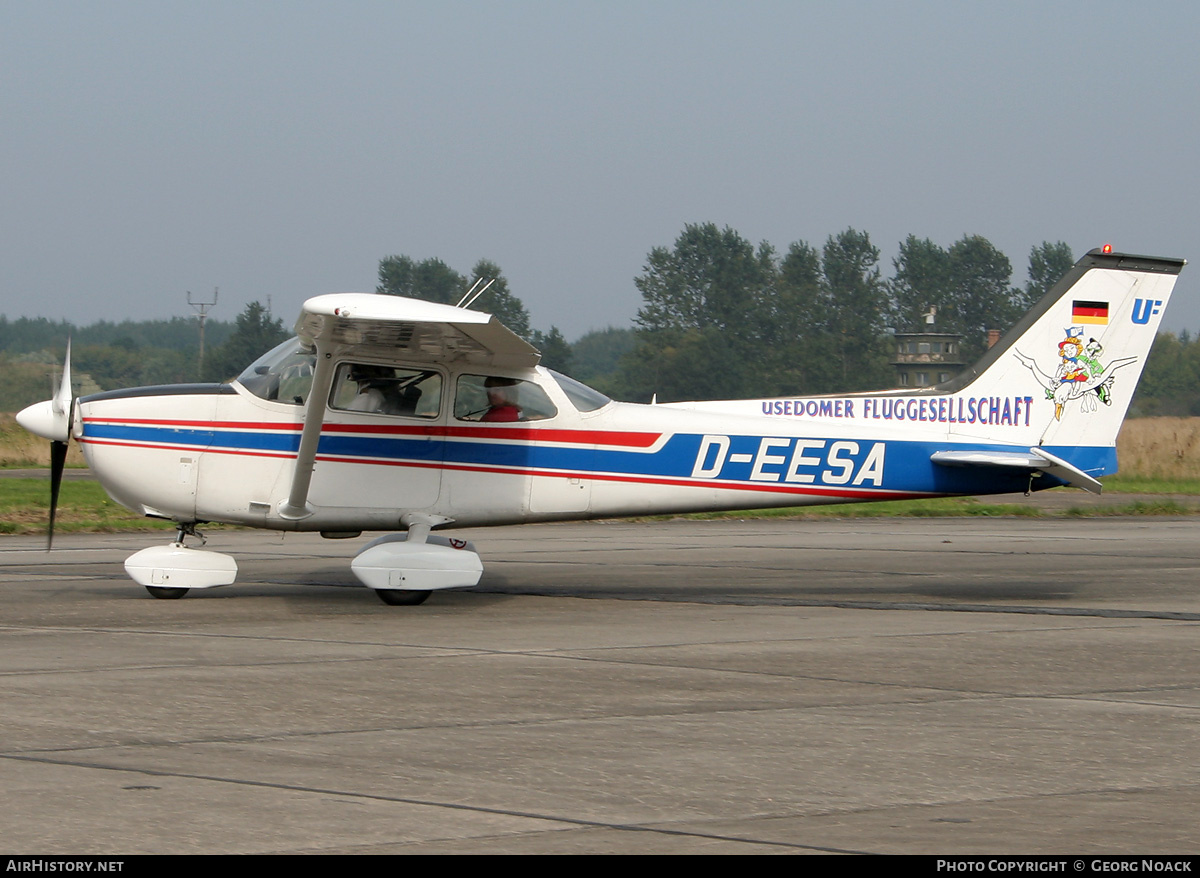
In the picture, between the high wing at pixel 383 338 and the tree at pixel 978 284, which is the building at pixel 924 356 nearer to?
the tree at pixel 978 284

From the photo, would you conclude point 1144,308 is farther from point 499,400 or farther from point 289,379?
point 289,379

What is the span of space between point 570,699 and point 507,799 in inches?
83.6

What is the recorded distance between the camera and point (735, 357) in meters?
94.4

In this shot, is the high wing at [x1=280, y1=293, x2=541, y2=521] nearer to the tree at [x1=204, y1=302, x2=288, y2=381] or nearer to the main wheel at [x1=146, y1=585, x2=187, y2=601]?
the main wheel at [x1=146, y1=585, x2=187, y2=601]

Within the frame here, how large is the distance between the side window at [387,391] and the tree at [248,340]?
189 ft

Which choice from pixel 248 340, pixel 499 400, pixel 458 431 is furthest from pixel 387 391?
pixel 248 340

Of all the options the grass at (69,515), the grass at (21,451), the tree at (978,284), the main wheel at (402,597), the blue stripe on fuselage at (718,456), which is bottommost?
the grass at (21,451)

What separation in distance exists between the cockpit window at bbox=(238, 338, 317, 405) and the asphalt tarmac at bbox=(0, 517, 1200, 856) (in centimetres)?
177

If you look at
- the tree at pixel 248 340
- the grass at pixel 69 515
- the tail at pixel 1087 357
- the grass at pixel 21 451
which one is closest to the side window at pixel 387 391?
the tail at pixel 1087 357

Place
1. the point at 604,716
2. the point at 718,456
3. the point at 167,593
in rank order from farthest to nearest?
1. the point at 718,456
2. the point at 167,593
3. the point at 604,716

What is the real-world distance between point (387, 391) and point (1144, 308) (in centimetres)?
687

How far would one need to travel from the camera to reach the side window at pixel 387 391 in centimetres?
1105

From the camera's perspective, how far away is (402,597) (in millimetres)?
10875
